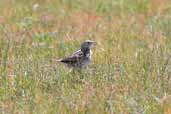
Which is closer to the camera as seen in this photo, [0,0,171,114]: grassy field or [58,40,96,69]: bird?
[0,0,171,114]: grassy field

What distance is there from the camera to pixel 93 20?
14.9 m

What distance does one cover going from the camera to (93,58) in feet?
37.7

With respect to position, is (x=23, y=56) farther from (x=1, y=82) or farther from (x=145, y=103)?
(x=145, y=103)

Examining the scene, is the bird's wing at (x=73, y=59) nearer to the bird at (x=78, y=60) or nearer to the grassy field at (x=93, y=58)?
the bird at (x=78, y=60)

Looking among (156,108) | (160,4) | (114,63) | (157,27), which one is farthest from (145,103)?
(160,4)

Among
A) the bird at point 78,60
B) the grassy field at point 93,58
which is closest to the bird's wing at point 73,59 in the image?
the bird at point 78,60

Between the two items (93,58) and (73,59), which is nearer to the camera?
(73,59)

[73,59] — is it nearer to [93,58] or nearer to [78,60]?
[78,60]

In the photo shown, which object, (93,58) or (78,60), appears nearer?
(78,60)

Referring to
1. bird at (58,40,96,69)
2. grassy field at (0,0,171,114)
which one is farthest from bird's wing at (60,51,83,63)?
grassy field at (0,0,171,114)

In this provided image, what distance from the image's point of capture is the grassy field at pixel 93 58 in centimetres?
905

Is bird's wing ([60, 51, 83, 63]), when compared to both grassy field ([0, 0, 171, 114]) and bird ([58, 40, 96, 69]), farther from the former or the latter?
grassy field ([0, 0, 171, 114])

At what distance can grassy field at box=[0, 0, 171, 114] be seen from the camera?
9.05m

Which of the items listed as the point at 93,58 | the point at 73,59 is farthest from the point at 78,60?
the point at 93,58
